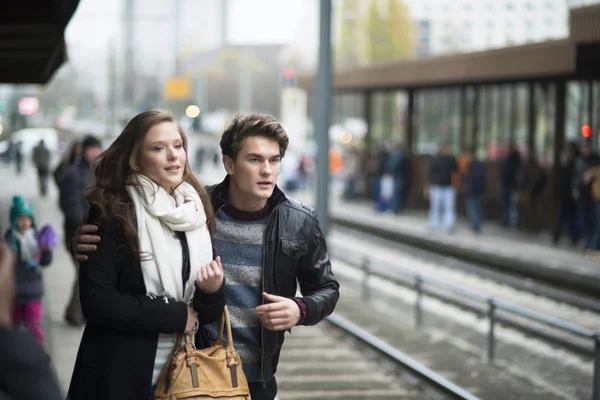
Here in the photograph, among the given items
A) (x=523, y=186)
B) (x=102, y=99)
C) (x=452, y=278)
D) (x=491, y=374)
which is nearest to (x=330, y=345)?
(x=491, y=374)

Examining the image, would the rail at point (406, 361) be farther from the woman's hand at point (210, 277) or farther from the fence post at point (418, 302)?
the woman's hand at point (210, 277)

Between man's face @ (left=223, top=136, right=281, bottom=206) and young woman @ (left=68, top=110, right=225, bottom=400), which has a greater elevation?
man's face @ (left=223, top=136, right=281, bottom=206)

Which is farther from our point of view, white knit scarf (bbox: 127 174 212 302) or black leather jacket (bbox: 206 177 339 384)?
black leather jacket (bbox: 206 177 339 384)

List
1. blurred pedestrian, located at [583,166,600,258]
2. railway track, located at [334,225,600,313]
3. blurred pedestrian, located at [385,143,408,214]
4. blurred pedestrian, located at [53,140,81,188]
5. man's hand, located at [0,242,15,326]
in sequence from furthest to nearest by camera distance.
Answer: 1. blurred pedestrian, located at [385,143,408,214]
2. blurred pedestrian, located at [583,166,600,258]
3. railway track, located at [334,225,600,313]
4. blurred pedestrian, located at [53,140,81,188]
5. man's hand, located at [0,242,15,326]

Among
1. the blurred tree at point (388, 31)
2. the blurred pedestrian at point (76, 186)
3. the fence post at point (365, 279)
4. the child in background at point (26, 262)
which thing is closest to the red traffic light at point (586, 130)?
the fence post at point (365, 279)

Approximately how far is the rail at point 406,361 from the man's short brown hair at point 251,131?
4.53 metres

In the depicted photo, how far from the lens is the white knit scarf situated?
320 centimetres

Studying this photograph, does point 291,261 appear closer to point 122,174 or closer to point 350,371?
point 122,174

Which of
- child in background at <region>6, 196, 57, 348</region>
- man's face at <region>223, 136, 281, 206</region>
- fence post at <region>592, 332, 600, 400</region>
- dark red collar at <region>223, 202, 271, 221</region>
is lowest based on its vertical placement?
fence post at <region>592, 332, 600, 400</region>

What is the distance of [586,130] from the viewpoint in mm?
Result: 20328

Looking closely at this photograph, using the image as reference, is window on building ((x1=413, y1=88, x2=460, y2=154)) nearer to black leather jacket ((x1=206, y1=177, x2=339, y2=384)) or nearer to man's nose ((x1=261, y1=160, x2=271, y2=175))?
black leather jacket ((x1=206, y1=177, x2=339, y2=384))

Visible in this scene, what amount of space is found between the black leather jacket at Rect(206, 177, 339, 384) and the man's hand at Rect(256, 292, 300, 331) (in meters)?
0.11

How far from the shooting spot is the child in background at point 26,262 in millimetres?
7602

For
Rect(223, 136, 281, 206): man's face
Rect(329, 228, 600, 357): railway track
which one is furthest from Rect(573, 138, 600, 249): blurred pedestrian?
Rect(223, 136, 281, 206): man's face
